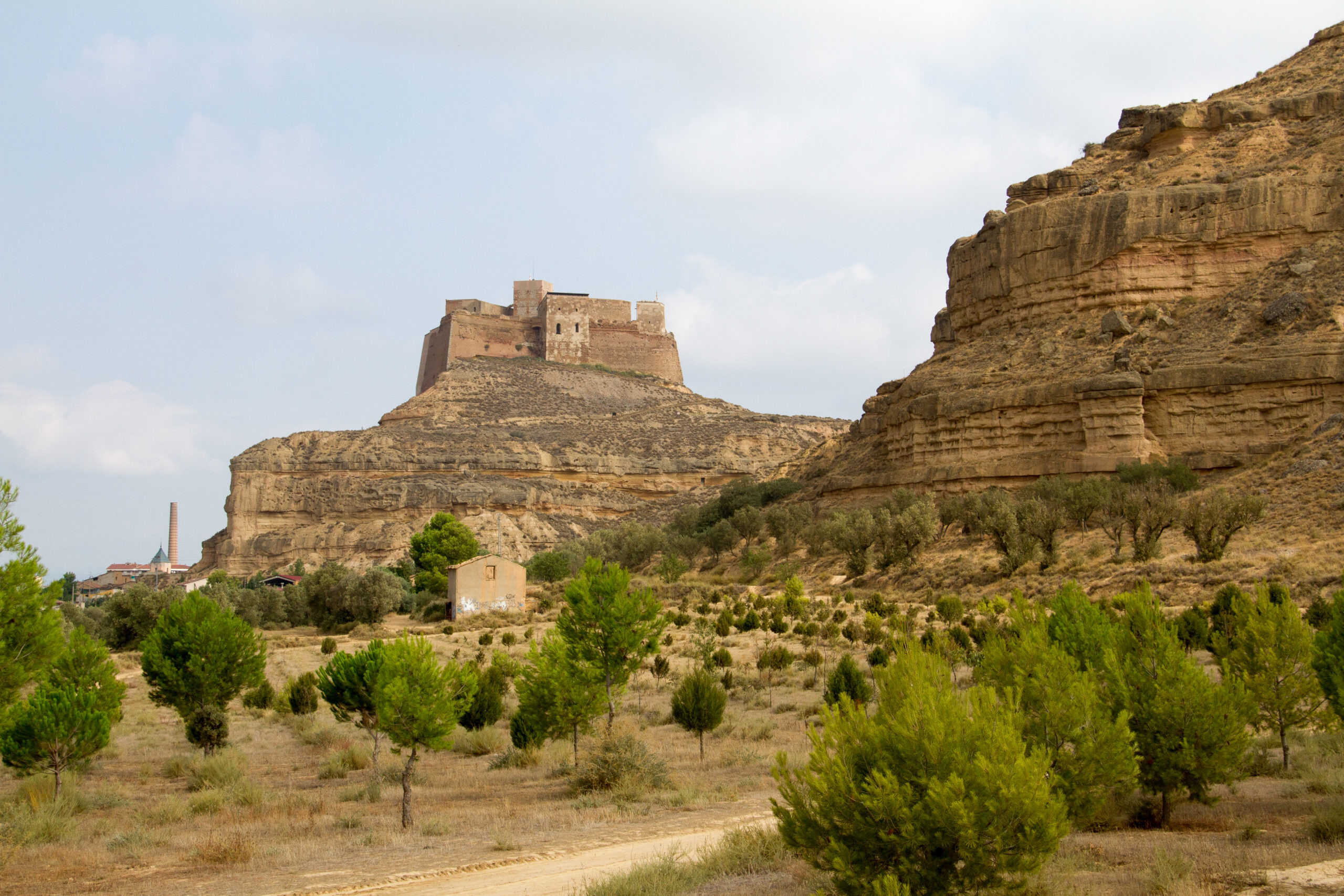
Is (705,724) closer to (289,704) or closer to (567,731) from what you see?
(567,731)

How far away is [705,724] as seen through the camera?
15.9 metres

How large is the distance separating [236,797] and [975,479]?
1070 inches

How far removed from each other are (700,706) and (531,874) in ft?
21.6

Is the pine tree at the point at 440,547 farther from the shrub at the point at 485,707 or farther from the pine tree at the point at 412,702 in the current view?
the pine tree at the point at 412,702

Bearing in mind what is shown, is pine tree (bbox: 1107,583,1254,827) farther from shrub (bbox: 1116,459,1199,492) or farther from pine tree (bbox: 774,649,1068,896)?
shrub (bbox: 1116,459,1199,492)

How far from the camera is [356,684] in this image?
13.9 meters

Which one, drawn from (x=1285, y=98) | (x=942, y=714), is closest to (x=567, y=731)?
(x=942, y=714)

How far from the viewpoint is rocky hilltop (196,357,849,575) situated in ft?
204

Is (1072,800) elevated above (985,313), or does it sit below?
below

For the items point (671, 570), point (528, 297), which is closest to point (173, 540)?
point (528, 297)

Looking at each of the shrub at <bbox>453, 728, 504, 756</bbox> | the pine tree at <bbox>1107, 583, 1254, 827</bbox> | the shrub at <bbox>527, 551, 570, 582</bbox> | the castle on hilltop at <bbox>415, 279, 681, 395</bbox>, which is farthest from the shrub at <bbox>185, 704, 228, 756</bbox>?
the castle on hilltop at <bbox>415, 279, 681, 395</bbox>

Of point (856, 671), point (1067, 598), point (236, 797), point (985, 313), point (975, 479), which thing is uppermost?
point (985, 313)

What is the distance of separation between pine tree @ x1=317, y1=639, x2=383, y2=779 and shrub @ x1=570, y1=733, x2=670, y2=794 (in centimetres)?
284

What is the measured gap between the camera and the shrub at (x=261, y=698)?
2214 centimetres
